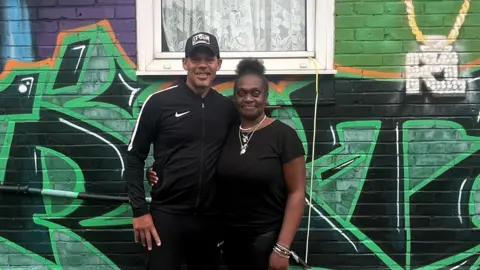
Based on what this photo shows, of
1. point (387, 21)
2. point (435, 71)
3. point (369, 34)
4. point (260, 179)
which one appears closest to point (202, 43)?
point (260, 179)

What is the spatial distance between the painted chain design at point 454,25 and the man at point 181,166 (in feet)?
5.61

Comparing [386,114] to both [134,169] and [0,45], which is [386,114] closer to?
[134,169]

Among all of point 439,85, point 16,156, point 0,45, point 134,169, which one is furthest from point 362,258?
point 0,45

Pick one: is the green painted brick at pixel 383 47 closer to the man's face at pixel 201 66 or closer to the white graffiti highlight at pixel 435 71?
the white graffiti highlight at pixel 435 71

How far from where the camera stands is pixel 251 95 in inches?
123

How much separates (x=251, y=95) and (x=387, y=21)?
1618 millimetres

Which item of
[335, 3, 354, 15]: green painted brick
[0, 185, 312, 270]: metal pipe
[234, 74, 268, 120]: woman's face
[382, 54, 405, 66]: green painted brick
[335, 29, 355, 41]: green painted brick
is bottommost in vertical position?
[0, 185, 312, 270]: metal pipe

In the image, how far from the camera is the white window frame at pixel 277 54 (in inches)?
167

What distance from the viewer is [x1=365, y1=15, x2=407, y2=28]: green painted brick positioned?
4.20 m

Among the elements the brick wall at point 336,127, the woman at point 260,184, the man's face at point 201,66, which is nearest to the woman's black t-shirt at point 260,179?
the woman at point 260,184

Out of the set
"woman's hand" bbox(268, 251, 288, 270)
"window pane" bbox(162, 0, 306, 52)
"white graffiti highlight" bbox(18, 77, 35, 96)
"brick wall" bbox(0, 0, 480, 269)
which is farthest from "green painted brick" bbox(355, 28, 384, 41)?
"white graffiti highlight" bbox(18, 77, 35, 96)

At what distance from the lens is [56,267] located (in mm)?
4422

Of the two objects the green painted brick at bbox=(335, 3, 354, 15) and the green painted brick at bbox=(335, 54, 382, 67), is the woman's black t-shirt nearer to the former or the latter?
the green painted brick at bbox=(335, 54, 382, 67)

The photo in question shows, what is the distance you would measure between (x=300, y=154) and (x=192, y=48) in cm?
87
